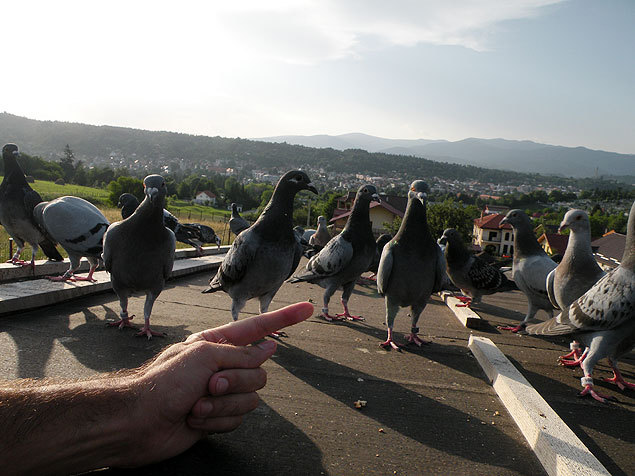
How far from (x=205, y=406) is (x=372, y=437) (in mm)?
1378

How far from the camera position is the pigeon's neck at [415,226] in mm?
5613

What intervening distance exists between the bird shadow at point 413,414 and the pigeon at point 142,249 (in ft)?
6.56

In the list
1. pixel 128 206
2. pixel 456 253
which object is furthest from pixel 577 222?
pixel 128 206

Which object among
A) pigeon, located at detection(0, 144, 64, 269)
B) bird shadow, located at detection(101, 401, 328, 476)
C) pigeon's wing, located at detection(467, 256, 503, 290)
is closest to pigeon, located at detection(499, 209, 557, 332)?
pigeon's wing, located at detection(467, 256, 503, 290)

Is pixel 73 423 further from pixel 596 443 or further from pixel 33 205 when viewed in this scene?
pixel 33 205

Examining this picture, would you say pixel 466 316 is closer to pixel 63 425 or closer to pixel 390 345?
pixel 390 345

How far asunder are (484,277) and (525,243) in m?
1.28

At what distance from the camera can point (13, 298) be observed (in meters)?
4.89

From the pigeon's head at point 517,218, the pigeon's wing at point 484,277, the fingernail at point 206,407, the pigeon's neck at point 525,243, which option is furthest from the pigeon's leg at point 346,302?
the fingernail at point 206,407

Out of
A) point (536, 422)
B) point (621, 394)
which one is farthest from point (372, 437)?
point (621, 394)

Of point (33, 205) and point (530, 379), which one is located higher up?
point (33, 205)

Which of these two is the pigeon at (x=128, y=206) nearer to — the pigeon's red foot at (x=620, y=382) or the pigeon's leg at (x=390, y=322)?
the pigeon's leg at (x=390, y=322)

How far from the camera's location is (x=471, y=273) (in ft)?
28.6

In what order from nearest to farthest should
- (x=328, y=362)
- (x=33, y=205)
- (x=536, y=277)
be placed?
(x=328, y=362) → (x=536, y=277) → (x=33, y=205)
